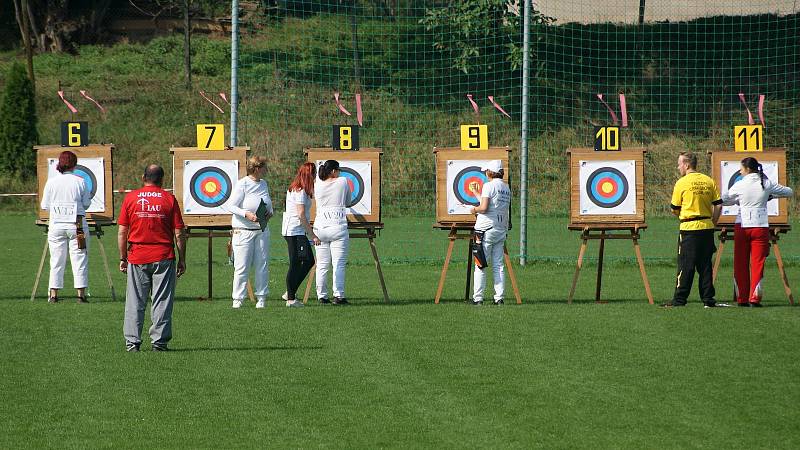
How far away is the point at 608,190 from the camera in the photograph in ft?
50.6

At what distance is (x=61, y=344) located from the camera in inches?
446

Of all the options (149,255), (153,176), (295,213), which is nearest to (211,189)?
(295,213)

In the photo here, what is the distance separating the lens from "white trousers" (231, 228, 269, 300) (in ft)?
45.4

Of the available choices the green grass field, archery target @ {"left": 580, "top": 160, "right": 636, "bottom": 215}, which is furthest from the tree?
archery target @ {"left": 580, "top": 160, "right": 636, "bottom": 215}

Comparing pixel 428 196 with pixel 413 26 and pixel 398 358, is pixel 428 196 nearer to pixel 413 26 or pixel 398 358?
pixel 413 26

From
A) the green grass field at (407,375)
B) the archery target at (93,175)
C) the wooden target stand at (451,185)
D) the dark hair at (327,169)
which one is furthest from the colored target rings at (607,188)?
the archery target at (93,175)

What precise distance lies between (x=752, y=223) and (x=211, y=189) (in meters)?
7.02

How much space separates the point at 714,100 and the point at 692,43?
1.73m

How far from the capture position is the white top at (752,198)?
14.3 m

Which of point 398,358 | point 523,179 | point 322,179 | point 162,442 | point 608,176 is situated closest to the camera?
point 162,442

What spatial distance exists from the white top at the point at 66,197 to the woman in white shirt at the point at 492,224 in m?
4.89

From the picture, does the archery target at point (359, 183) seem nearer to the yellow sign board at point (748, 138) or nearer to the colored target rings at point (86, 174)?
the colored target rings at point (86, 174)

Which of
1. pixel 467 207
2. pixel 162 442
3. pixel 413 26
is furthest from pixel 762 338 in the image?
pixel 413 26

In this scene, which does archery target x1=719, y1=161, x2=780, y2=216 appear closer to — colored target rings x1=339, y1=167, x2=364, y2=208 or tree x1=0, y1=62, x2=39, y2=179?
colored target rings x1=339, y1=167, x2=364, y2=208
